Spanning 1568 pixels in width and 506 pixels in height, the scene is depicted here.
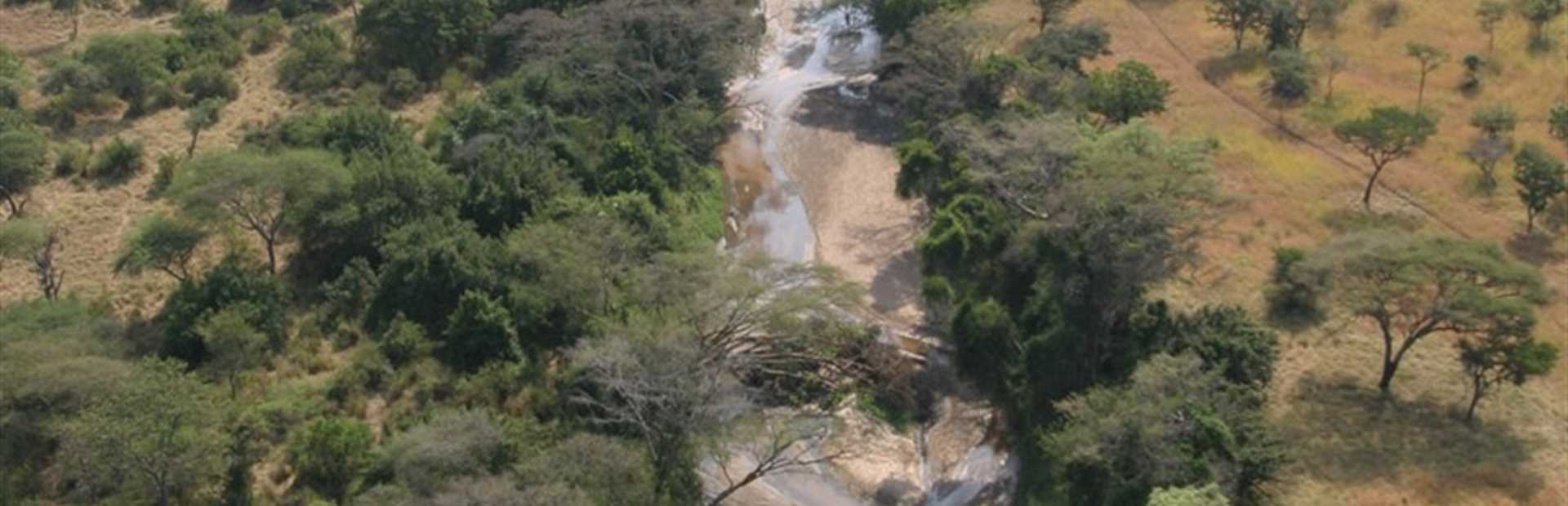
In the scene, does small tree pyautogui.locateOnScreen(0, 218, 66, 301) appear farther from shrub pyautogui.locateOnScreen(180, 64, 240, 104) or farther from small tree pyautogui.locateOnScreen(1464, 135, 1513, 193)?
small tree pyautogui.locateOnScreen(1464, 135, 1513, 193)

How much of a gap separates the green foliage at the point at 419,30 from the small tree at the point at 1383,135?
137 ft

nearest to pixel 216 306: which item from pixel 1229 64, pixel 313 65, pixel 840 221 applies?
pixel 313 65

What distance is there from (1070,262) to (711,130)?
23.7m

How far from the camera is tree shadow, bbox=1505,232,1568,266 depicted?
53875mm

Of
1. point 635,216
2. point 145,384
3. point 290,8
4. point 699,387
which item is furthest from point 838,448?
point 290,8

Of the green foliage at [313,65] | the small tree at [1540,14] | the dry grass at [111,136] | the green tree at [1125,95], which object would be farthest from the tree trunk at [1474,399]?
the green foliage at [313,65]

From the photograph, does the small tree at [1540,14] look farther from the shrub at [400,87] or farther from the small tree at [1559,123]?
the shrub at [400,87]

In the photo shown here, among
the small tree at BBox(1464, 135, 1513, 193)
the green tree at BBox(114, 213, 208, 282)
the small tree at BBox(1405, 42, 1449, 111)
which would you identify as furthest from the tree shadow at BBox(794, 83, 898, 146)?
the green tree at BBox(114, 213, 208, 282)

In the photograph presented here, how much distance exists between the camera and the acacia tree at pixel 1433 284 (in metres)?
42.8

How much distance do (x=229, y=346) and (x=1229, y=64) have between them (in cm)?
4887

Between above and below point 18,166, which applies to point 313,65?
below

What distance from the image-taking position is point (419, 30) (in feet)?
227

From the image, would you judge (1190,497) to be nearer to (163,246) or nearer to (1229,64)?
(163,246)

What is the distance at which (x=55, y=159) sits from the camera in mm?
59531
